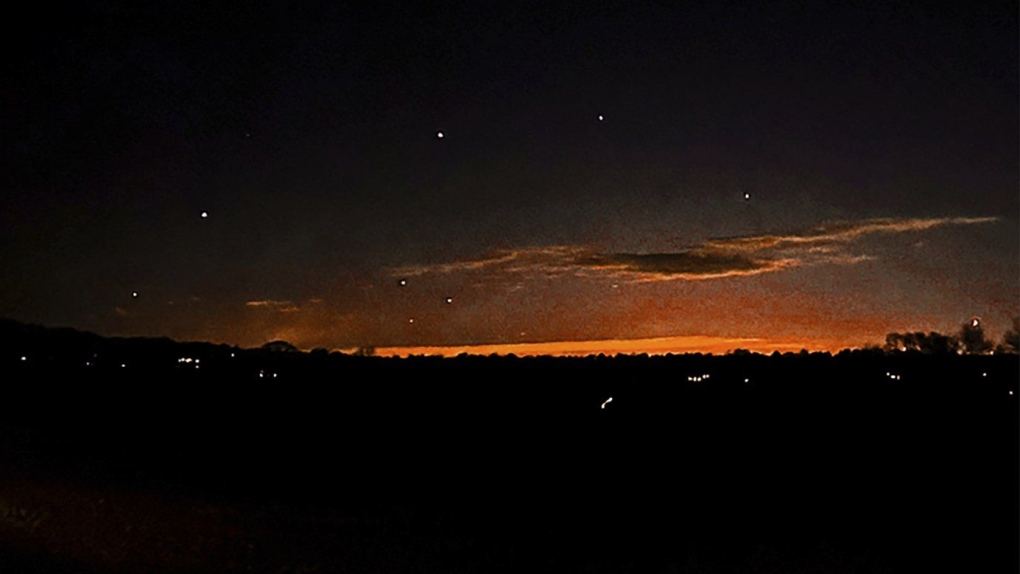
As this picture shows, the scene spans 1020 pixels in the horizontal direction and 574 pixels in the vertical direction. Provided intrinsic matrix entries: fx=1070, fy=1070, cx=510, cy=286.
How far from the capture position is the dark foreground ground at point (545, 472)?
12000mm

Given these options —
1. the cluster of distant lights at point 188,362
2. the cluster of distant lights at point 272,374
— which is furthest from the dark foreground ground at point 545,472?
the cluster of distant lights at point 188,362

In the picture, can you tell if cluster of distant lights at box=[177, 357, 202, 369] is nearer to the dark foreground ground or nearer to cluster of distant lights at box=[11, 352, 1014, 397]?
cluster of distant lights at box=[11, 352, 1014, 397]

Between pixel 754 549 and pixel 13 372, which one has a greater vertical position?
pixel 13 372

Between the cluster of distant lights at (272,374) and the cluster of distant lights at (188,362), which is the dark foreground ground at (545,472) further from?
the cluster of distant lights at (188,362)

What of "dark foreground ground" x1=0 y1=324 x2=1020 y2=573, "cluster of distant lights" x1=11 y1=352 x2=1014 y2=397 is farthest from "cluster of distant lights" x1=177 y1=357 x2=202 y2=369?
"dark foreground ground" x1=0 y1=324 x2=1020 y2=573

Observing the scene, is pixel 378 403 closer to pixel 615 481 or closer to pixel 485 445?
pixel 485 445

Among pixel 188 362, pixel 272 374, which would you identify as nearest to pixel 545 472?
pixel 272 374

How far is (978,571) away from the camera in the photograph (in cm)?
1143

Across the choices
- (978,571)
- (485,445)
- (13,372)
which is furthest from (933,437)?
(13,372)

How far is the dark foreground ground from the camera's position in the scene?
472 inches

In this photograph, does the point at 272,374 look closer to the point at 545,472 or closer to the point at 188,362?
the point at 188,362

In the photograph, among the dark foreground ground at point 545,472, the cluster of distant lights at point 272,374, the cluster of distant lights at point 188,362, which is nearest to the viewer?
the dark foreground ground at point 545,472

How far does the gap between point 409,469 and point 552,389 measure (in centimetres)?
601

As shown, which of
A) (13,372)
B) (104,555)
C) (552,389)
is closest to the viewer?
(104,555)
